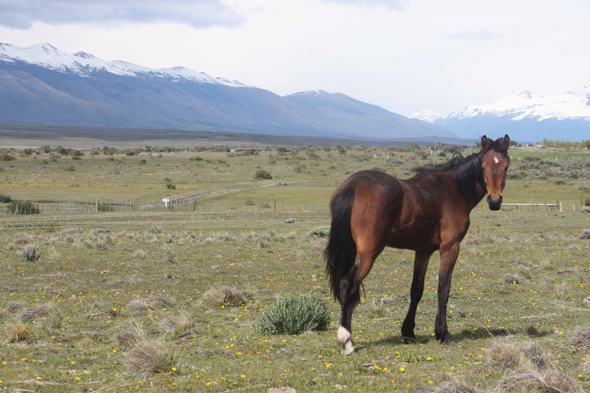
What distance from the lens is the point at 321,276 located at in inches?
669

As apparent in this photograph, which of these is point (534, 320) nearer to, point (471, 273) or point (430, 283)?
point (430, 283)

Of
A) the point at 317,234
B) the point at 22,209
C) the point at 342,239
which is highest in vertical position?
the point at 342,239

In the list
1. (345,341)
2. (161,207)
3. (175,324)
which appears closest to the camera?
(345,341)

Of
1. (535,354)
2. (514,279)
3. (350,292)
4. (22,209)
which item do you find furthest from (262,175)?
(535,354)

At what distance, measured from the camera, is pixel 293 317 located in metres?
9.86

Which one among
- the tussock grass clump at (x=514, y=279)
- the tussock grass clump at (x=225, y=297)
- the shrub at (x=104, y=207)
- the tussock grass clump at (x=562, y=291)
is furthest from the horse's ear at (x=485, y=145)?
the shrub at (x=104, y=207)

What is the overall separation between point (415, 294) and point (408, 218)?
1504 mm

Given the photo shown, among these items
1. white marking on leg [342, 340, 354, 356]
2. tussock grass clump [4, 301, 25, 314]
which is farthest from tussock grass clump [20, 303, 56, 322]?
white marking on leg [342, 340, 354, 356]

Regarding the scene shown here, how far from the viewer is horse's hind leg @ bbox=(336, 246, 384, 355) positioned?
806cm

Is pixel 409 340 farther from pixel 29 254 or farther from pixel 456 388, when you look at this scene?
pixel 29 254

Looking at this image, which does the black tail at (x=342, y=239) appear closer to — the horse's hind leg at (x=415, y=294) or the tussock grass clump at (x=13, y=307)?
the horse's hind leg at (x=415, y=294)

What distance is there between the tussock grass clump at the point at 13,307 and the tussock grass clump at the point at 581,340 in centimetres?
1047

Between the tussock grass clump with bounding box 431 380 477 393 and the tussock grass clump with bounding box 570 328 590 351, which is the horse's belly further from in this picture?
the tussock grass clump with bounding box 431 380 477 393

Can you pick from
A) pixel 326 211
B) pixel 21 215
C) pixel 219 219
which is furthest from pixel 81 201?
pixel 326 211
